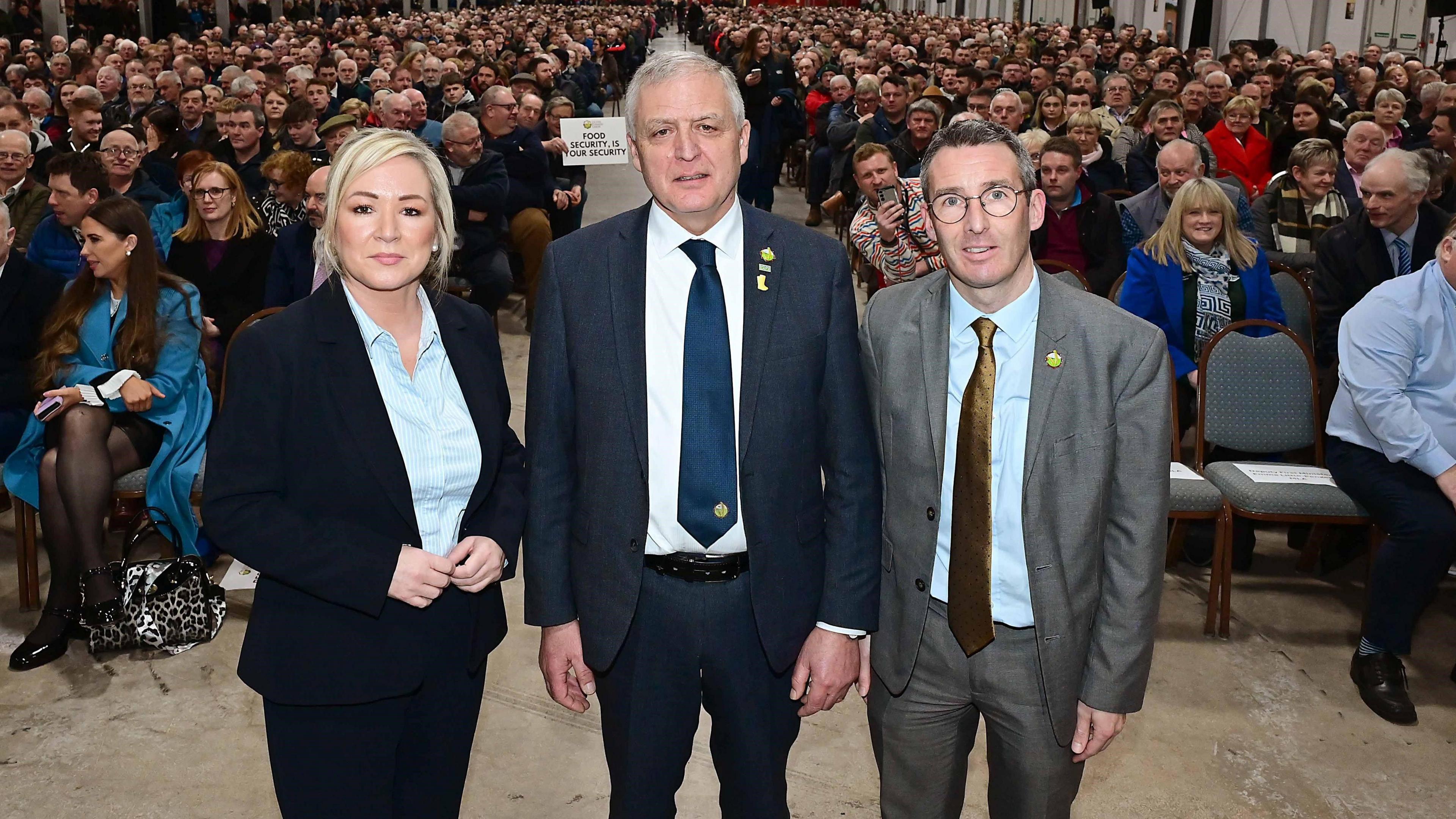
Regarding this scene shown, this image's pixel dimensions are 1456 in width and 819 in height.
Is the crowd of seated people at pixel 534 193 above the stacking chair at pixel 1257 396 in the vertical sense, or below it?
above

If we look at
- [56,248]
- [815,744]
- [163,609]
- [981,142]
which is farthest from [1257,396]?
[56,248]

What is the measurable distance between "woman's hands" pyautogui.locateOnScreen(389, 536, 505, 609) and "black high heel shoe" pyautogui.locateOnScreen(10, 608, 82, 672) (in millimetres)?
2584

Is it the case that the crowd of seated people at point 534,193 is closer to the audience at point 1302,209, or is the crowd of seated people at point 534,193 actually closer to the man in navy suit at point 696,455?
the audience at point 1302,209

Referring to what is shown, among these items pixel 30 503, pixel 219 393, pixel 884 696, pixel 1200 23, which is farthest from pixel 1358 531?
pixel 1200 23

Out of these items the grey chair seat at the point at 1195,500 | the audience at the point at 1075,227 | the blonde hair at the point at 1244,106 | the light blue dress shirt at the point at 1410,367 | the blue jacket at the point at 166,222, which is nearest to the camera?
the light blue dress shirt at the point at 1410,367

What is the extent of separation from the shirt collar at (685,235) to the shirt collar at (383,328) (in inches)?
15.8

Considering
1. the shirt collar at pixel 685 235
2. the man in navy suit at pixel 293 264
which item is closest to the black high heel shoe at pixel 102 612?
the man in navy suit at pixel 293 264

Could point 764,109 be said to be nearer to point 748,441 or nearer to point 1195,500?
point 1195,500

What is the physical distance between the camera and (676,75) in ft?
6.82

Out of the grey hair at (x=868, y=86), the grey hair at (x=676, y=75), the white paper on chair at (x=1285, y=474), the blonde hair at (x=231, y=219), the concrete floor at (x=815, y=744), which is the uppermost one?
the grey hair at (x=868, y=86)

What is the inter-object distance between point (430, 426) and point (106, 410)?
2669mm

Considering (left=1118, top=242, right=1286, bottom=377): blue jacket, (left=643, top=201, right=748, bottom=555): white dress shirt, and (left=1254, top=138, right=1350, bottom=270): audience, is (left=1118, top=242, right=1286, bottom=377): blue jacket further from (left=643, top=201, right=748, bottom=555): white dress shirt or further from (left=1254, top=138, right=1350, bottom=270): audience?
(left=643, top=201, right=748, bottom=555): white dress shirt

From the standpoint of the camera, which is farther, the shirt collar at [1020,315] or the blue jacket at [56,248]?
the blue jacket at [56,248]

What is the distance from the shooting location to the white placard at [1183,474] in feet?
14.2
